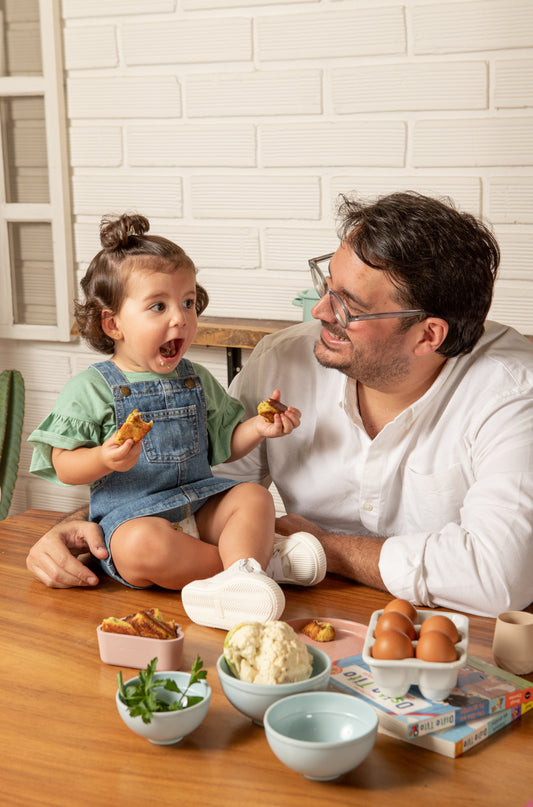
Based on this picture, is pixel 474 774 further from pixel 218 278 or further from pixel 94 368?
pixel 218 278

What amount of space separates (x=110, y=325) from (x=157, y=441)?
0.27m

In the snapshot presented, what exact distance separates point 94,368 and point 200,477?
0.30 m

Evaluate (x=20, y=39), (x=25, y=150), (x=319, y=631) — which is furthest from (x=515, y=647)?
(x=20, y=39)

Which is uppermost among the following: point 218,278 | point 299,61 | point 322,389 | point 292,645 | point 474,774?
point 299,61

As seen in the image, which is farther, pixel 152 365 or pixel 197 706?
pixel 152 365

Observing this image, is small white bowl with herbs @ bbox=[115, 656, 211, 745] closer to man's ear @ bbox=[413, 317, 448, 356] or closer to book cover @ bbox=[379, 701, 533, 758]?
book cover @ bbox=[379, 701, 533, 758]

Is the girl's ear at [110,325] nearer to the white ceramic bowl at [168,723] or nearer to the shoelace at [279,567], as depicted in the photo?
the shoelace at [279,567]

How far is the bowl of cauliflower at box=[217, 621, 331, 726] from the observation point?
3.35 ft

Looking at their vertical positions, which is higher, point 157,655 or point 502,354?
point 502,354

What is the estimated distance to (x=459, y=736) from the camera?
1005mm

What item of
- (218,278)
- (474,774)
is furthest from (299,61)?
(474,774)

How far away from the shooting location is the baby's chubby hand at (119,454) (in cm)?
144

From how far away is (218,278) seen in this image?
9.42ft

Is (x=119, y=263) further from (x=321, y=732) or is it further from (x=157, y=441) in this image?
(x=321, y=732)
